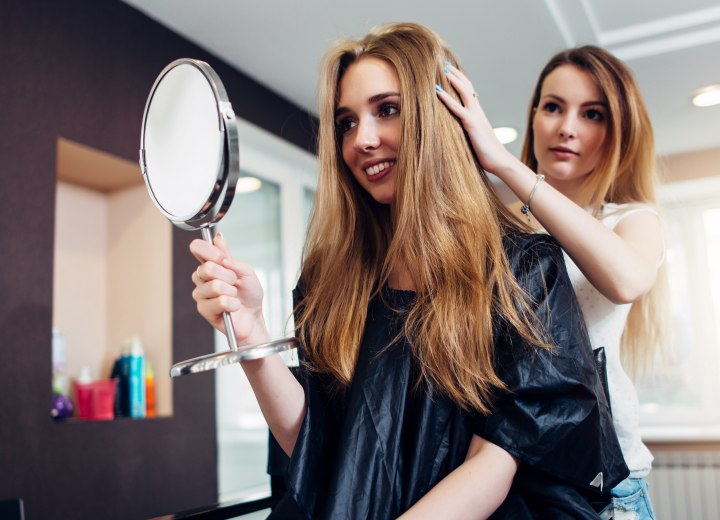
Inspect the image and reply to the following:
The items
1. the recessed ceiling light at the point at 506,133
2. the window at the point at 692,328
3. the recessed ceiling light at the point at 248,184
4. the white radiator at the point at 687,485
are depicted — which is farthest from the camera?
the window at the point at 692,328

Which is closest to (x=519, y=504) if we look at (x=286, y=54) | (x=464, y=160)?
(x=464, y=160)

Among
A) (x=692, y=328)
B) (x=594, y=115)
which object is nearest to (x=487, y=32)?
(x=594, y=115)

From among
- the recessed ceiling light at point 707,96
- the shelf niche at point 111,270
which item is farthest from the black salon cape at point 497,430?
the recessed ceiling light at point 707,96

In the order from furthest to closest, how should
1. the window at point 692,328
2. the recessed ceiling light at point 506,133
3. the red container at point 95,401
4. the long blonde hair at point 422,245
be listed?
the window at point 692,328
the recessed ceiling light at point 506,133
the red container at point 95,401
the long blonde hair at point 422,245

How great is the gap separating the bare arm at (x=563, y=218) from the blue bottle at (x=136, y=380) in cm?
159

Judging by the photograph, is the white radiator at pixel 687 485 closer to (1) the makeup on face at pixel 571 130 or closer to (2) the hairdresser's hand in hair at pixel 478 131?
(1) the makeup on face at pixel 571 130

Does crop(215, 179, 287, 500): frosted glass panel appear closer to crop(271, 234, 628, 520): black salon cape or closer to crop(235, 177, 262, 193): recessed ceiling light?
crop(235, 177, 262, 193): recessed ceiling light

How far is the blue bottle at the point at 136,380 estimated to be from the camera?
2240 millimetres

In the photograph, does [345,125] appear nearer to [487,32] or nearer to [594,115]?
[594,115]

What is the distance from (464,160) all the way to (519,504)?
0.49 meters

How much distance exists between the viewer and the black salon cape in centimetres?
88

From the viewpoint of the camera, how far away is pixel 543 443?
34.0 inches

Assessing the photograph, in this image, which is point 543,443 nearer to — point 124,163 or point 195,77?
point 195,77

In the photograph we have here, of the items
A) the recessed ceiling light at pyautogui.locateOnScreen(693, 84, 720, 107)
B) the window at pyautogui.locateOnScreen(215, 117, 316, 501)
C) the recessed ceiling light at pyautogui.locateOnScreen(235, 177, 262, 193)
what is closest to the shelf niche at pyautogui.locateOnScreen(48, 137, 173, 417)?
the window at pyautogui.locateOnScreen(215, 117, 316, 501)
